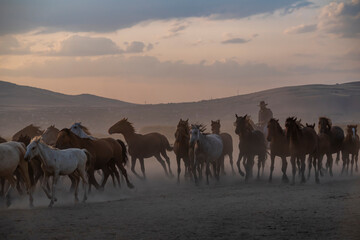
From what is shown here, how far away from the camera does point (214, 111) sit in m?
88.9

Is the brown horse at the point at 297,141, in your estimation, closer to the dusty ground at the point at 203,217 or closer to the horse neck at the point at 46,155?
the dusty ground at the point at 203,217

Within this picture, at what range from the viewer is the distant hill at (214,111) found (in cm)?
7975

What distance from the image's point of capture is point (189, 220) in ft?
34.8

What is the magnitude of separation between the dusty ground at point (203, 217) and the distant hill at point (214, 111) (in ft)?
190

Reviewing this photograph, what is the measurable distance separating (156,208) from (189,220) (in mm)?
1786

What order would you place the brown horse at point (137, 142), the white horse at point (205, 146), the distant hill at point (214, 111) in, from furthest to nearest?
the distant hill at point (214, 111) → the brown horse at point (137, 142) → the white horse at point (205, 146)

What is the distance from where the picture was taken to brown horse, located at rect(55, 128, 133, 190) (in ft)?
51.5

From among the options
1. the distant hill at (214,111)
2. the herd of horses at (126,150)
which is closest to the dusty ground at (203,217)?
the herd of horses at (126,150)

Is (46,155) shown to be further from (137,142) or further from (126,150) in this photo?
(137,142)

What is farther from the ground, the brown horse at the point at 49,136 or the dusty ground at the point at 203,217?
the brown horse at the point at 49,136

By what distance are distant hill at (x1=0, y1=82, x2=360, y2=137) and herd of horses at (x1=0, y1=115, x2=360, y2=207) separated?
4977 cm

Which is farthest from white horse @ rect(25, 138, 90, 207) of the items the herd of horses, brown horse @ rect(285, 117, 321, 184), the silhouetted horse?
the silhouetted horse

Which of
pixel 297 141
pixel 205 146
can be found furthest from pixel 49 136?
pixel 297 141

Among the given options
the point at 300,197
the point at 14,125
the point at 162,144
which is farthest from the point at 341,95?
the point at 300,197
